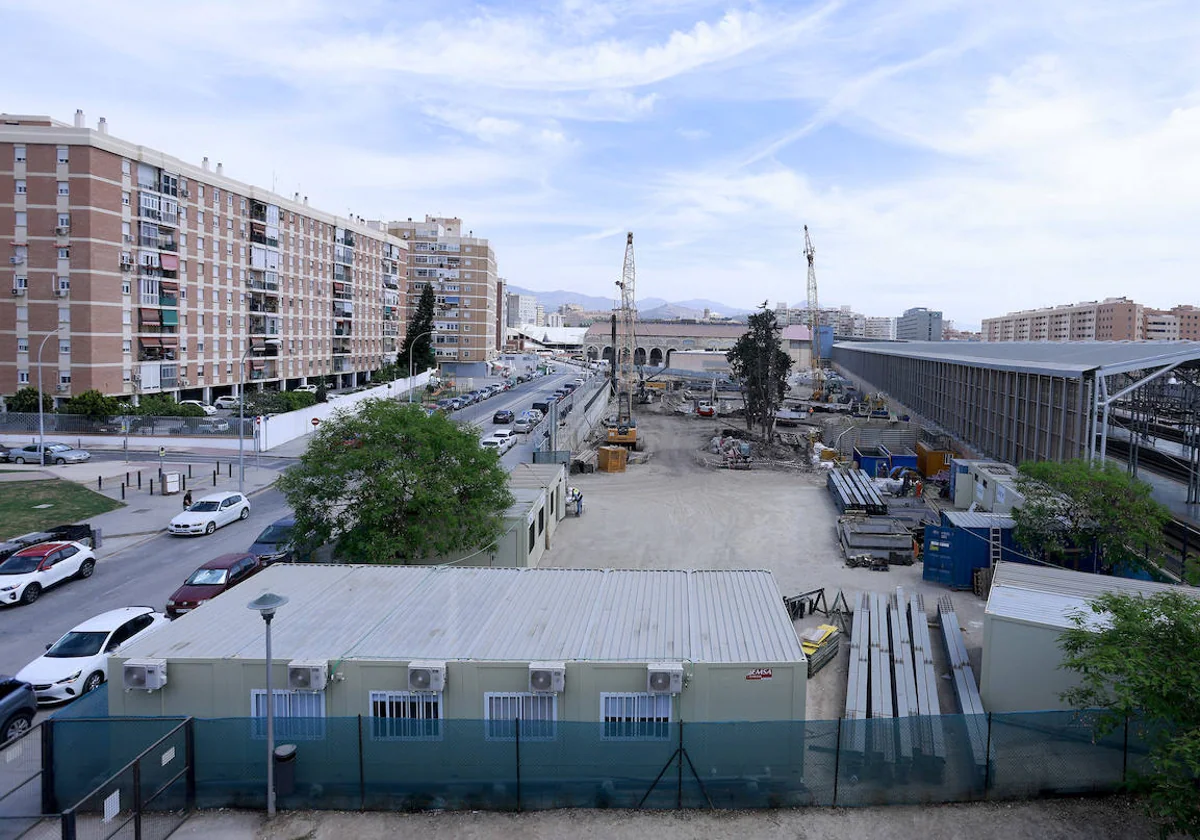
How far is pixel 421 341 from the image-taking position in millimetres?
82938

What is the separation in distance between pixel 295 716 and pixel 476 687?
225 centimetres

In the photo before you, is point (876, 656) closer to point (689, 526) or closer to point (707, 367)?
point (689, 526)

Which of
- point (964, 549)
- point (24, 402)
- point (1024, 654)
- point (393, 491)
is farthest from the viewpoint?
point (24, 402)

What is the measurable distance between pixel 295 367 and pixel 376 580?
56.0m

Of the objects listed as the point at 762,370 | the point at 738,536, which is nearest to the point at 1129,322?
the point at 762,370

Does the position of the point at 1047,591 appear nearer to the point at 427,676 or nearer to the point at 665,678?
the point at 665,678

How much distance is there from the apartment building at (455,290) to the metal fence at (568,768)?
87.7 meters

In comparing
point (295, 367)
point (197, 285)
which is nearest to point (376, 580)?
point (197, 285)

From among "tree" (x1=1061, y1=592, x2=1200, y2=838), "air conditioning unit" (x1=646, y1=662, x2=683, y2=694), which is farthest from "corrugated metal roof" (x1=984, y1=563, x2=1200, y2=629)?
"air conditioning unit" (x1=646, y1=662, x2=683, y2=694)

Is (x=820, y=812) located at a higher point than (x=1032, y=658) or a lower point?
lower

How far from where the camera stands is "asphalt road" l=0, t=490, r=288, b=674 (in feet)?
49.5

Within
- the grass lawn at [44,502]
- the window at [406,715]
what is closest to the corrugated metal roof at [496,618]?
the window at [406,715]

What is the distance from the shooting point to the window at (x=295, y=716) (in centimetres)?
954

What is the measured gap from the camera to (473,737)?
366 inches
